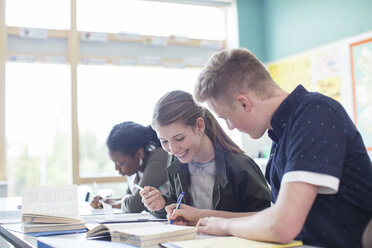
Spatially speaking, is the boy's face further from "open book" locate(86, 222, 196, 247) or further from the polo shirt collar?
"open book" locate(86, 222, 196, 247)

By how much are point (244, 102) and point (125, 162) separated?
4.53 ft

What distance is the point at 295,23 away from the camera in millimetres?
4297

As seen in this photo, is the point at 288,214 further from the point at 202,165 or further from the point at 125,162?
the point at 125,162

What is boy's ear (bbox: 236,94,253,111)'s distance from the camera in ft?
4.03

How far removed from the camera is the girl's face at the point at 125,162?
8.14 feet

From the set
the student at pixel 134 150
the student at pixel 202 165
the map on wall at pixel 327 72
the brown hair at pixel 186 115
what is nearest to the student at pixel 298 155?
the student at pixel 202 165

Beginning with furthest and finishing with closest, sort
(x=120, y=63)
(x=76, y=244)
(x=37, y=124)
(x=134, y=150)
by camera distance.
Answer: (x=120, y=63)
(x=37, y=124)
(x=134, y=150)
(x=76, y=244)

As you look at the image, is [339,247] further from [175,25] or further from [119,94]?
[175,25]

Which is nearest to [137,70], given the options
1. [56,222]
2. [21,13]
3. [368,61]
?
[21,13]

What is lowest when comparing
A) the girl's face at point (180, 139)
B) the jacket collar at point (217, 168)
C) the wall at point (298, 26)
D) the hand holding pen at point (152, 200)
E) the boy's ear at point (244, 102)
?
the hand holding pen at point (152, 200)

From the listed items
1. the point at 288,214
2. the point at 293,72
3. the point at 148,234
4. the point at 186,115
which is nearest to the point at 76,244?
the point at 148,234

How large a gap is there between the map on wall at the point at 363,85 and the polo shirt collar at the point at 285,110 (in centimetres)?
254

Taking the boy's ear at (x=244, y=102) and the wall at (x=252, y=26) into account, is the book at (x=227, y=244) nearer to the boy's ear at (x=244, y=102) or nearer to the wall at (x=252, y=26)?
the boy's ear at (x=244, y=102)

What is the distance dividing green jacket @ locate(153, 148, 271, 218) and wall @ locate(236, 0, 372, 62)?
7.58 feet
